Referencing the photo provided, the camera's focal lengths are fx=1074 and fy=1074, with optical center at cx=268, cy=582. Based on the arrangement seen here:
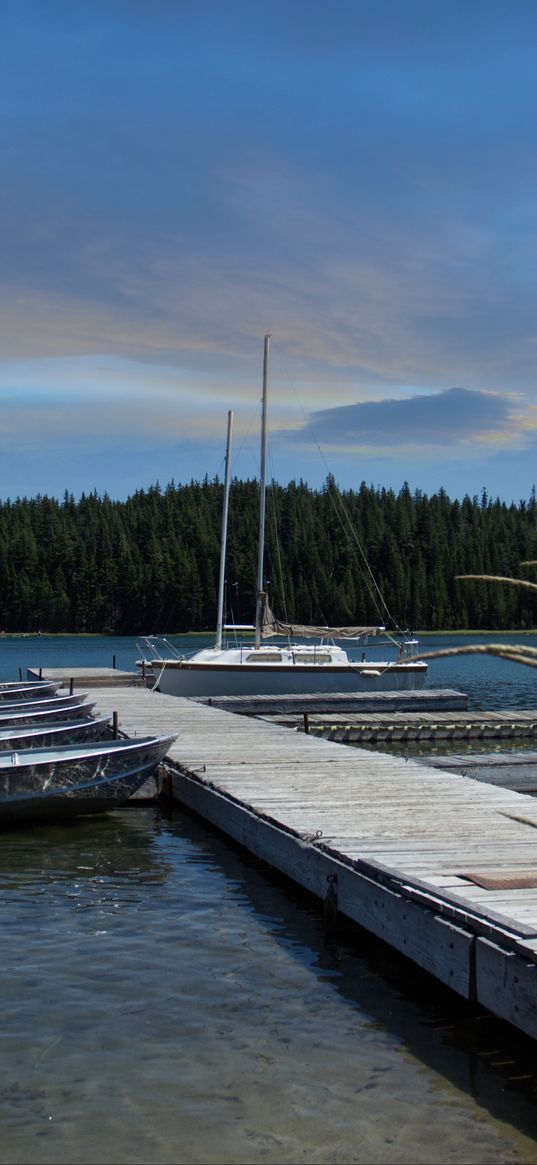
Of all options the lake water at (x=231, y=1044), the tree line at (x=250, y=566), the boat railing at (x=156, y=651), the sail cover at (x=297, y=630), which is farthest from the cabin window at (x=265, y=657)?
the tree line at (x=250, y=566)

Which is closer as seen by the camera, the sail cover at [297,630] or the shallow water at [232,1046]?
the shallow water at [232,1046]

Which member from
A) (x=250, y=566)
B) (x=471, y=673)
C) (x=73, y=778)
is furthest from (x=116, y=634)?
(x=73, y=778)

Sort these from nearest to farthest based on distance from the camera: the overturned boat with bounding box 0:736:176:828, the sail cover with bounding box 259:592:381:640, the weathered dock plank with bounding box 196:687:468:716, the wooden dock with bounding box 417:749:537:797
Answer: the overturned boat with bounding box 0:736:176:828 < the wooden dock with bounding box 417:749:537:797 < the weathered dock plank with bounding box 196:687:468:716 < the sail cover with bounding box 259:592:381:640

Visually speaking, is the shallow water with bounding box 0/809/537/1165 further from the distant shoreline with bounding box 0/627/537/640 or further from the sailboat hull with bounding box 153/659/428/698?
the distant shoreline with bounding box 0/627/537/640

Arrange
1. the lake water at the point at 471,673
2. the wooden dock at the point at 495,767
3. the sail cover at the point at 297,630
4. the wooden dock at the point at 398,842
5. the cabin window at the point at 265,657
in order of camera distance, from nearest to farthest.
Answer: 1. the wooden dock at the point at 398,842
2. the wooden dock at the point at 495,767
3. the cabin window at the point at 265,657
4. the sail cover at the point at 297,630
5. the lake water at the point at 471,673

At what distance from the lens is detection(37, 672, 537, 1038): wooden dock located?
7254 mm

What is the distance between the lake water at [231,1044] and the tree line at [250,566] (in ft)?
399

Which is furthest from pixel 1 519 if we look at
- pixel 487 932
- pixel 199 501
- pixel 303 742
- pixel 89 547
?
pixel 487 932

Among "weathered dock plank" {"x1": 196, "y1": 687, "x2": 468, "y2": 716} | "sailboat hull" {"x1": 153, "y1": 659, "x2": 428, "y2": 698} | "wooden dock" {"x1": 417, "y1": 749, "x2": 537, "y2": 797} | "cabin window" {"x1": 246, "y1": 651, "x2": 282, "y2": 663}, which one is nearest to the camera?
"wooden dock" {"x1": 417, "y1": 749, "x2": 537, "y2": 797}

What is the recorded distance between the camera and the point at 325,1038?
7438 millimetres

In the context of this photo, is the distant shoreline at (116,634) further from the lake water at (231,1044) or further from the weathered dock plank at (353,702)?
the lake water at (231,1044)

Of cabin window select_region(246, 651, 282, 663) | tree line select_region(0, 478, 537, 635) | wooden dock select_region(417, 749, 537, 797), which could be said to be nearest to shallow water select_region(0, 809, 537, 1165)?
wooden dock select_region(417, 749, 537, 797)

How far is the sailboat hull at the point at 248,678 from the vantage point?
1419 inches

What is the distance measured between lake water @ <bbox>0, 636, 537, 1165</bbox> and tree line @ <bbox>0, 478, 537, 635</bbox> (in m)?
122
